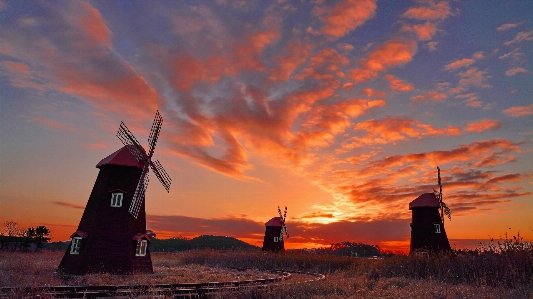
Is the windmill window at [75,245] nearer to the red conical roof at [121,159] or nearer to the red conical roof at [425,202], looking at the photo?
the red conical roof at [121,159]

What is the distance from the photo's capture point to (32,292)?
1258 centimetres

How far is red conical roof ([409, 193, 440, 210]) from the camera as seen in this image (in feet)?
129

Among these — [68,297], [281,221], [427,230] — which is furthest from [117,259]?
[281,221]

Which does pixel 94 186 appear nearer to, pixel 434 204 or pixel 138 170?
pixel 138 170

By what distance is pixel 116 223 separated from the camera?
2538cm

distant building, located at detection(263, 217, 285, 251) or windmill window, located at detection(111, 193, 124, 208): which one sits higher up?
windmill window, located at detection(111, 193, 124, 208)

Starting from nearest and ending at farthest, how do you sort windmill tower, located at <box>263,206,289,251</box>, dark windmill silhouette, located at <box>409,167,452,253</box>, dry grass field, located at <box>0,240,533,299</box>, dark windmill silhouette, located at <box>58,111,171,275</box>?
dry grass field, located at <box>0,240,533,299</box>
dark windmill silhouette, located at <box>58,111,171,275</box>
dark windmill silhouette, located at <box>409,167,452,253</box>
windmill tower, located at <box>263,206,289,251</box>

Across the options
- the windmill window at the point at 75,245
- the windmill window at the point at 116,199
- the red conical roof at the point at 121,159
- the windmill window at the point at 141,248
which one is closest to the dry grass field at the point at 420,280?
the windmill window at the point at 75,245

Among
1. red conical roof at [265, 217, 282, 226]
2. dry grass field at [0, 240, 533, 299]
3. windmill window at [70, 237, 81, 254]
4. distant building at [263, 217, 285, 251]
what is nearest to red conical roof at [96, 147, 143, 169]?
windmill window at [70, 237, 81, 254]

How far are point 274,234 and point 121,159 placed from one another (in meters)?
34.3

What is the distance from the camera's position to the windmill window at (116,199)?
25.8 meters

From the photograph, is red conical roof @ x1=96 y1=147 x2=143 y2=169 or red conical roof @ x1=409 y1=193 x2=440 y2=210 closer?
red conical roof @ x1=96 y1=147 x2=143 y2=169

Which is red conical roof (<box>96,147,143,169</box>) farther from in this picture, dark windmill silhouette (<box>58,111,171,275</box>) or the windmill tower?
the windmill tower

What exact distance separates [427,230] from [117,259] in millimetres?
31690
